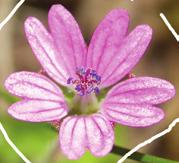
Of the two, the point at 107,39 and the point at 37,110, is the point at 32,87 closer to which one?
the point at 37,110

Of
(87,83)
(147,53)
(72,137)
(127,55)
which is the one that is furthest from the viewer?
(147,53)

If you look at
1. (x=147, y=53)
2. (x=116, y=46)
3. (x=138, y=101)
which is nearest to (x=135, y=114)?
(x=138, y=101)

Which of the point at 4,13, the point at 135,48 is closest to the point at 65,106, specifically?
the point at 135,48

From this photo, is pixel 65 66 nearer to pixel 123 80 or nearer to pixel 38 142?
pixel 123 80

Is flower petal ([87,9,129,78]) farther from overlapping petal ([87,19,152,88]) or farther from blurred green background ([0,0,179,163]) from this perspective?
blurred green background ([0,0,179,163])

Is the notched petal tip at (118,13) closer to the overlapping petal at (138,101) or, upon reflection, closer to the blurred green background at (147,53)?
the overlapping petal at (138,101)
